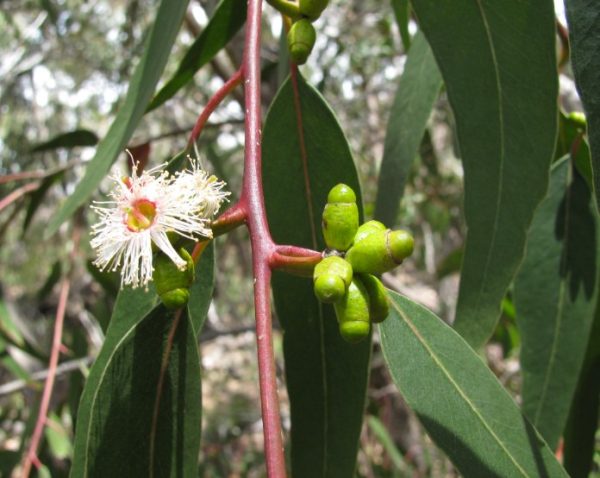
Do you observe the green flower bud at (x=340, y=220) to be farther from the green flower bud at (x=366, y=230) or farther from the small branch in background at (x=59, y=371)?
the small branch in background at (x=59, y=371)

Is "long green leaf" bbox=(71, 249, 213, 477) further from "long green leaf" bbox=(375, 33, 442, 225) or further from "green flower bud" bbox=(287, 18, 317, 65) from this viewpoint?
"long green leaf" bbox=(375, 33, 442, 225)

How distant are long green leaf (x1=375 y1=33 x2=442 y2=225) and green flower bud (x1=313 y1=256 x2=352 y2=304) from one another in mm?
587

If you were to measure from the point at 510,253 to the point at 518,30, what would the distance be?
290mm

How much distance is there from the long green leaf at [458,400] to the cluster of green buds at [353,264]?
0.13 metres

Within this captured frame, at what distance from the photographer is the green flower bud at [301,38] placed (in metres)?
0.89

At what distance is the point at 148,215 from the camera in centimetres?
85

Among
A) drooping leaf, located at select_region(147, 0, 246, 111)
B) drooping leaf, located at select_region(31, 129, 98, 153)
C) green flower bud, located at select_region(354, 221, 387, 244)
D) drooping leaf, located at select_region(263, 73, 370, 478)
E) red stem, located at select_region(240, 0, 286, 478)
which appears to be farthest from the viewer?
drooping leaf, located at select_region(31, 129, 98, 153)

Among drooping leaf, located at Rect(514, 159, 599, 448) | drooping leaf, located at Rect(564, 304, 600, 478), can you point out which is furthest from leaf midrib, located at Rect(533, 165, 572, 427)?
drooping leaf, located at Rect(564, 304, 600, 478)

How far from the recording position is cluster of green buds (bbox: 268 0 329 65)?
0.89 meters

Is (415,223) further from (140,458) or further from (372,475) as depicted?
(140,458)

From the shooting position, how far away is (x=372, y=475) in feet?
9.67

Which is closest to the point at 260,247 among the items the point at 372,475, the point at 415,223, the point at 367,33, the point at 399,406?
the point at 372,475

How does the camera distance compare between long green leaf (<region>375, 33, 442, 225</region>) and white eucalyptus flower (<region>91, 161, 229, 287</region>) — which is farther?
long green leaf (<region>375, 33, 442, 225</region>)

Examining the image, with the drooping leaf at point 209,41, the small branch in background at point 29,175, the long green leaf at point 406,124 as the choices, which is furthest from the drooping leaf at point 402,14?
the small branch in background at point 29,175
